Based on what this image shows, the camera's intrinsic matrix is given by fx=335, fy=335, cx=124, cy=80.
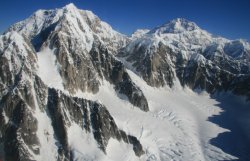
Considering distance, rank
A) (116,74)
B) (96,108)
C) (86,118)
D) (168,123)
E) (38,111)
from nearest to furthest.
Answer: (38,111), (86,118), (96,108), (168,123), (116,74)

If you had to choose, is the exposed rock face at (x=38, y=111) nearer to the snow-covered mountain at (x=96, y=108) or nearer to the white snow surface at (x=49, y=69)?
the snow-covered mountain at (x=96, y=108)

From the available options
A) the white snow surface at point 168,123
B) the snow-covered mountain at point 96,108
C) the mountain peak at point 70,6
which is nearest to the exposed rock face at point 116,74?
the snow-covered mountain at point 96,108

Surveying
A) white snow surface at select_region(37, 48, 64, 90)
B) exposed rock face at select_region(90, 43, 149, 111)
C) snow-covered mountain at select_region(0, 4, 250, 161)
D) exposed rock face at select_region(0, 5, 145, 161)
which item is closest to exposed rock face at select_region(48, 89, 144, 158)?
exposed rock face at select_region(0, 5, 145, 161)

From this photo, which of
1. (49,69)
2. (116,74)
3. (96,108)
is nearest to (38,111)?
(96,108)

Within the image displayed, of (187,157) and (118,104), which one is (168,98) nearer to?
(118,104)

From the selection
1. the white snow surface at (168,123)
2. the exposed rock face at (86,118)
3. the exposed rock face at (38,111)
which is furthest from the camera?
the white snow surface at (168,123)

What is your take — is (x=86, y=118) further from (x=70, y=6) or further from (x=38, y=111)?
(x=70, y=6)

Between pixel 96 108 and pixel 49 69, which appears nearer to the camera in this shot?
pixel 96 108

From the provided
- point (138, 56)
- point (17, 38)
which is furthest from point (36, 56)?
point (138, 56)
